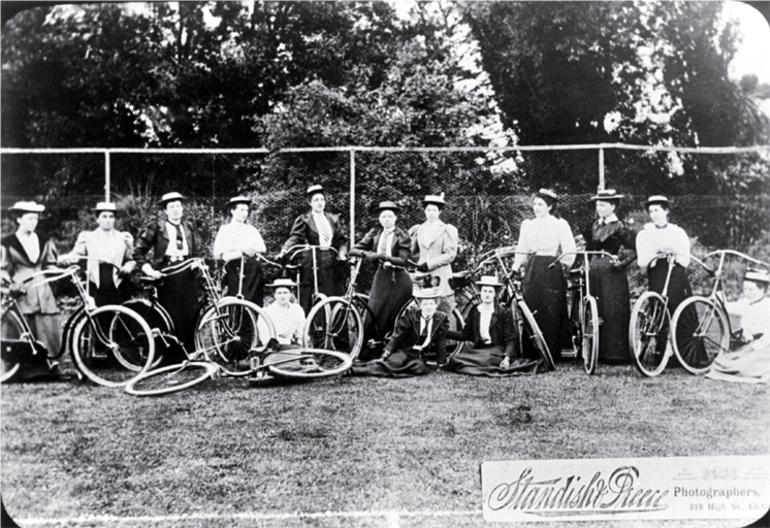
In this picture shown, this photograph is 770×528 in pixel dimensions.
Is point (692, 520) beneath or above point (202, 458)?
beneath

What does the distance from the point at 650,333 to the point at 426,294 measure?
987mm

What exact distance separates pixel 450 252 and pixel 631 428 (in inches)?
41.4

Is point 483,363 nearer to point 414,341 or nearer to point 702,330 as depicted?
point 414,341

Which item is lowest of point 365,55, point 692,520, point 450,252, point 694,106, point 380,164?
point 692,520

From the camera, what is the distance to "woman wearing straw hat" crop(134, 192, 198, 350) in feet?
8.94

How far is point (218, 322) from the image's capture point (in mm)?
2777

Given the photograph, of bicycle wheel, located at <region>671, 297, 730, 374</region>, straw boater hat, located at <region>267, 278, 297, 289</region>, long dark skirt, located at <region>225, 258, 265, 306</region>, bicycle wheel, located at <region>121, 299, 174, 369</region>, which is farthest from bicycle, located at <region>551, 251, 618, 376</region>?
bicycle wheel, located at <region>121, 299, 174, 369</region>

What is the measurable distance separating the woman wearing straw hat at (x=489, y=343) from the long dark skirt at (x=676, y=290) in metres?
0.63

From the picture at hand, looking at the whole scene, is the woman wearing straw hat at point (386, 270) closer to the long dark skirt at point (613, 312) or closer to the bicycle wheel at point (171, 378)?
the bicycle wheel at point (171, 378)

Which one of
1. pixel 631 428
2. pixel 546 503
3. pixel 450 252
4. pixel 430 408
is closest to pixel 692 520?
pixel 631 428

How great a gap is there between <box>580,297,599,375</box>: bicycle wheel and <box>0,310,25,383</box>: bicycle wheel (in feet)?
7.36

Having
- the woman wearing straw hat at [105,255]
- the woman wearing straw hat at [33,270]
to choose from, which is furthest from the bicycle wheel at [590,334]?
the woman wearing straw hat at [33,270]

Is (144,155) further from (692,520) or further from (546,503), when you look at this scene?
(692,520)

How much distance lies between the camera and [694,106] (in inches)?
113
